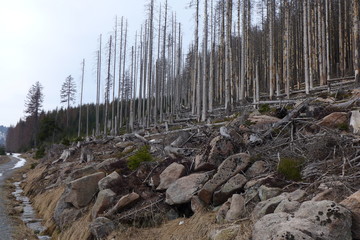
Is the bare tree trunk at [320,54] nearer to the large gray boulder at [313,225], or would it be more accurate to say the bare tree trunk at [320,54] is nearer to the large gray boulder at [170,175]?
the large gray boulder at [170,175]

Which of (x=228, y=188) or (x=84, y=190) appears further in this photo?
(x=84, y=190)

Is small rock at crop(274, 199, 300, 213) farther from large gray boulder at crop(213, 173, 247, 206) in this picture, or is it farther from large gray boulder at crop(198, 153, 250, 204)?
large gray boulder at crop(198, 153, 250, 204)

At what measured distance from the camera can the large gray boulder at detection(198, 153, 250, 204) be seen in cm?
552

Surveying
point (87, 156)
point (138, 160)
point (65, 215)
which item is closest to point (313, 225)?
point (138, 160)

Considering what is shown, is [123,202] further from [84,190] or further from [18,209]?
[18,209]

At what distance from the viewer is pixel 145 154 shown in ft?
30.5

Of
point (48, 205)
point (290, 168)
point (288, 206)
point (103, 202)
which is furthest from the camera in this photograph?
point (48, 205)

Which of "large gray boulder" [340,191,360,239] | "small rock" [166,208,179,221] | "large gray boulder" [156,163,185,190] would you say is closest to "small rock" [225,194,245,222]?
"large gray boulder" [340,191,360,239]

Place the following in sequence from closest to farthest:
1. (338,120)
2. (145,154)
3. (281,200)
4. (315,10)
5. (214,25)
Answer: (281,200) → (338,120) → (145,154) → (315,10) → (214,25)

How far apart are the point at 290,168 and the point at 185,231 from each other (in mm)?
2145

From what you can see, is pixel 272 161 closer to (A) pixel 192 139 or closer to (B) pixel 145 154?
(A) pixel 192 139

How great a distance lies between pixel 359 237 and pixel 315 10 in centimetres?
2210

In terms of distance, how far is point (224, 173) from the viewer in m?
5.66

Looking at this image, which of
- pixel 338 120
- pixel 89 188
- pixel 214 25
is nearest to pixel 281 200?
pixel 338 120
